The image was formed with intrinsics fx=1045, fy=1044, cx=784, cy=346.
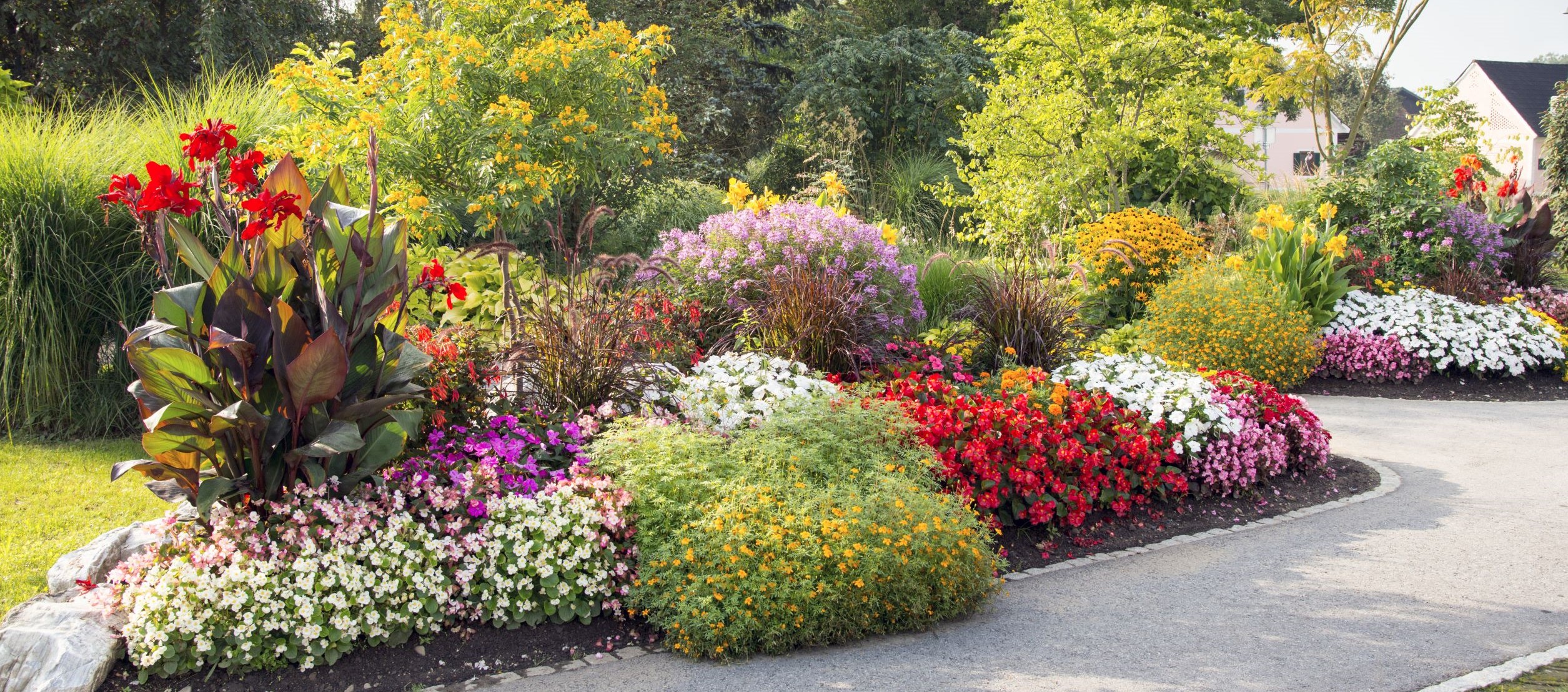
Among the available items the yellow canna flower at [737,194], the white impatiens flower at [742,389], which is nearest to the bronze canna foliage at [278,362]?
the white impatiens flower at [742,389]

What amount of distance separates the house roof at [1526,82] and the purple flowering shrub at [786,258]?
34.6 metres

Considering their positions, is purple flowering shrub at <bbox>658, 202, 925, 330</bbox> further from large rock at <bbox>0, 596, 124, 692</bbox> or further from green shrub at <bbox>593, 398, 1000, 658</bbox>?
large rock at <bbox>0, 596, 124, 692</bbox>

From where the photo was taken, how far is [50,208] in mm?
5758

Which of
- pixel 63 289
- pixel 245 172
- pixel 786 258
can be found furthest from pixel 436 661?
pixel 63 289

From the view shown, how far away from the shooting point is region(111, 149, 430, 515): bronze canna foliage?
131 inches

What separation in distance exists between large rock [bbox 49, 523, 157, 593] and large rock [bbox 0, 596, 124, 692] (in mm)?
337

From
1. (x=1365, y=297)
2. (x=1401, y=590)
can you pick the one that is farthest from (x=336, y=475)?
(x=1365, y=297)

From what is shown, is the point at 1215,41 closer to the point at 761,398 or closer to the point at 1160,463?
the point at 1160,463

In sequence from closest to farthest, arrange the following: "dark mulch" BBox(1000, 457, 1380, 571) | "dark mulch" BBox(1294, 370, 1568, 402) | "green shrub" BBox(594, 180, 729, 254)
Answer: "dark mulch" BBox(1000, 457, 1380, 571)
"dark mulch" BBox(1294, 370, 1568, 402)
"green shrub" BBox(594, 180, 729, 254)

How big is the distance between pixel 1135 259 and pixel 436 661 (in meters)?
7.28

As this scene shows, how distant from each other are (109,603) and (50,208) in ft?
11.3

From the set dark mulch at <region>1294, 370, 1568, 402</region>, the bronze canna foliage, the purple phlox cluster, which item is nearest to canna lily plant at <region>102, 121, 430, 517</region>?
the bronze canna foliage

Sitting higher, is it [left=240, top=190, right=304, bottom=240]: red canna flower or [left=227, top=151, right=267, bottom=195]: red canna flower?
[left=227, top=151, right=267, bottom=195]: red canna flower

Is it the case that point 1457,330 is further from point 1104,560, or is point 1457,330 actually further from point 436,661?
point 436,661
